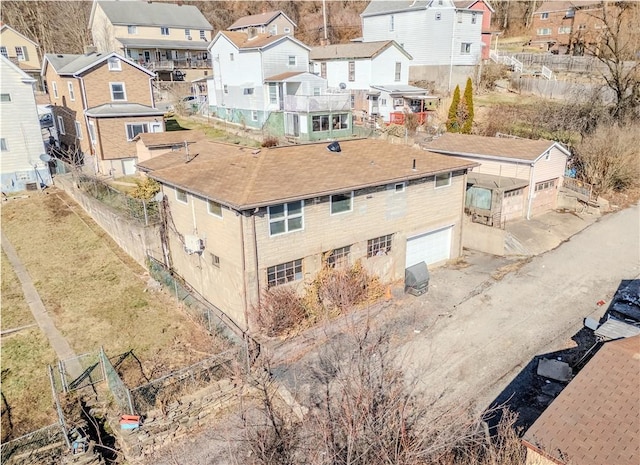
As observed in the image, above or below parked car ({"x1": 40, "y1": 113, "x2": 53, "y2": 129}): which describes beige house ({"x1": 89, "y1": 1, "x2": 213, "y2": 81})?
above

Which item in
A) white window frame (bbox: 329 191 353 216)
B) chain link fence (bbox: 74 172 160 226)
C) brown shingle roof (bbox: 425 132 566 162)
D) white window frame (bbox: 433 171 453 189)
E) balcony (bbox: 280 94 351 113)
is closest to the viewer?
white window frame (bbox: 329 191 353 216)

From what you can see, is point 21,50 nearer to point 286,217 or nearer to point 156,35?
point 156,35

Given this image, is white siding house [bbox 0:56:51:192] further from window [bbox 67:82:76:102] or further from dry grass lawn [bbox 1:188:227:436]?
dry grass lawn [bbox 1:188:227:436]

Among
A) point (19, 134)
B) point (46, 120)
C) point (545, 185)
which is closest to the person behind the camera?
point (545, 185)

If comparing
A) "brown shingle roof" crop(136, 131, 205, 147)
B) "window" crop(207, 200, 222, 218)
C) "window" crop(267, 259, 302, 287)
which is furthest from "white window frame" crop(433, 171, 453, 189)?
"brown shingle roof" crop(136, 131, 205, 147)

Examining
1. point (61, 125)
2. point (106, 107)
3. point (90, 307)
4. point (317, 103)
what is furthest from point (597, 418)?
point (61, 125)

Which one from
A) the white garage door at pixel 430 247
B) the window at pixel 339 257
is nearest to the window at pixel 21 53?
the window at pixel 339 257
